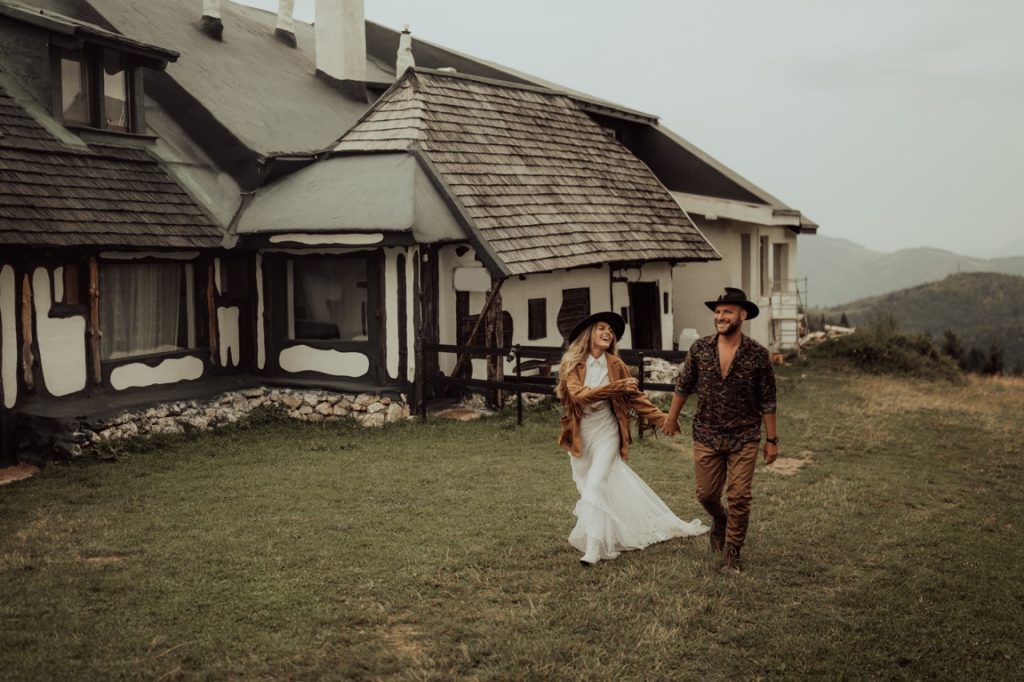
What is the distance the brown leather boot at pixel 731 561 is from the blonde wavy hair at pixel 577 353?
5.36ft

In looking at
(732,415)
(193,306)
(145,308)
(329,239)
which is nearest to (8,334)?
(145,308)

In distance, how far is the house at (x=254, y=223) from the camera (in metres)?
11.8

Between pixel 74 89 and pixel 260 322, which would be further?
pixel 260 322

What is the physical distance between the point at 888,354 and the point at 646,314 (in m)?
6.16

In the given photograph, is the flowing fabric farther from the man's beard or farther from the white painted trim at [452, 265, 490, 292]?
the white painted trim at [452, 265, 490, 292]

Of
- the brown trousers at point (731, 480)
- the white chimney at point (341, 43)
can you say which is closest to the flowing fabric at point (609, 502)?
the brown trousers at point (731, 480)

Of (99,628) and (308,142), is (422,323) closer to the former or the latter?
(308,142)

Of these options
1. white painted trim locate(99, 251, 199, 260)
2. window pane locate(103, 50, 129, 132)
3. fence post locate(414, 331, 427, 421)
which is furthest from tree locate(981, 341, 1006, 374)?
window pane locate(103, 50, 129, 132)

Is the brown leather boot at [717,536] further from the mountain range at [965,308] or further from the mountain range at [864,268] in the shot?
the mountain range at [864,268]

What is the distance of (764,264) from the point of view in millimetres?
23031

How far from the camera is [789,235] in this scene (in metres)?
23.9

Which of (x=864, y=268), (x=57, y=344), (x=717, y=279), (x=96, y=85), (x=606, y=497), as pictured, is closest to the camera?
(x=606, y=497)

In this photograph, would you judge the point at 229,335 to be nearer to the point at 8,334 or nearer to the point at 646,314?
the point at 8,334

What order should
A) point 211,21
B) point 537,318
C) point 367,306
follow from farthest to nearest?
point 211,21
point 537,318
point 367,306
